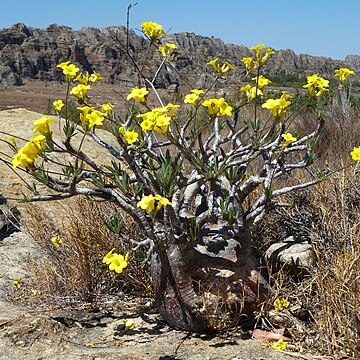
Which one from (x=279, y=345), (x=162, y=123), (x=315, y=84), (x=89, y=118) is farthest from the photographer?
(x=315, y=84)

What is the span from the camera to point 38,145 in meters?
2.72

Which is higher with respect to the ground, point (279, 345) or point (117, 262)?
point (117, 262)

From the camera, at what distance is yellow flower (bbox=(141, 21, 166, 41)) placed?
123 inches

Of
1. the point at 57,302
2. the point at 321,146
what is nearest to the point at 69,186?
the point at 57,302

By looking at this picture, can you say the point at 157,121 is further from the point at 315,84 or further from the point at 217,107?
the point at 315,84

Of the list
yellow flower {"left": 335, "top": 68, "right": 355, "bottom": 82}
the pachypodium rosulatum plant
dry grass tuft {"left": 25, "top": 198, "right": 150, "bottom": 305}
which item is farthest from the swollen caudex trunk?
yellow flower {"left": 335, "top": 68, "right": 355, "bottom": 82}

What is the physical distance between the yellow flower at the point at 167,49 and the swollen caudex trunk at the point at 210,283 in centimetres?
120

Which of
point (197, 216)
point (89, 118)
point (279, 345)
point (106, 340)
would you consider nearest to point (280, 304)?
point (279, 345)

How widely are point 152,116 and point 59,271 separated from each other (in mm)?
1664

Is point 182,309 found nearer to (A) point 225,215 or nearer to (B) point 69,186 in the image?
(A) point 225,215

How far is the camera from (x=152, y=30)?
10.3 feet

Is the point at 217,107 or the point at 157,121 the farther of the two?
the point at 217,107

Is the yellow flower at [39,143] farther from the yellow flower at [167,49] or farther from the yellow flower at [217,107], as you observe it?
the yellow flower at [167,49]

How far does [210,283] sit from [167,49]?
1443 millimetres
